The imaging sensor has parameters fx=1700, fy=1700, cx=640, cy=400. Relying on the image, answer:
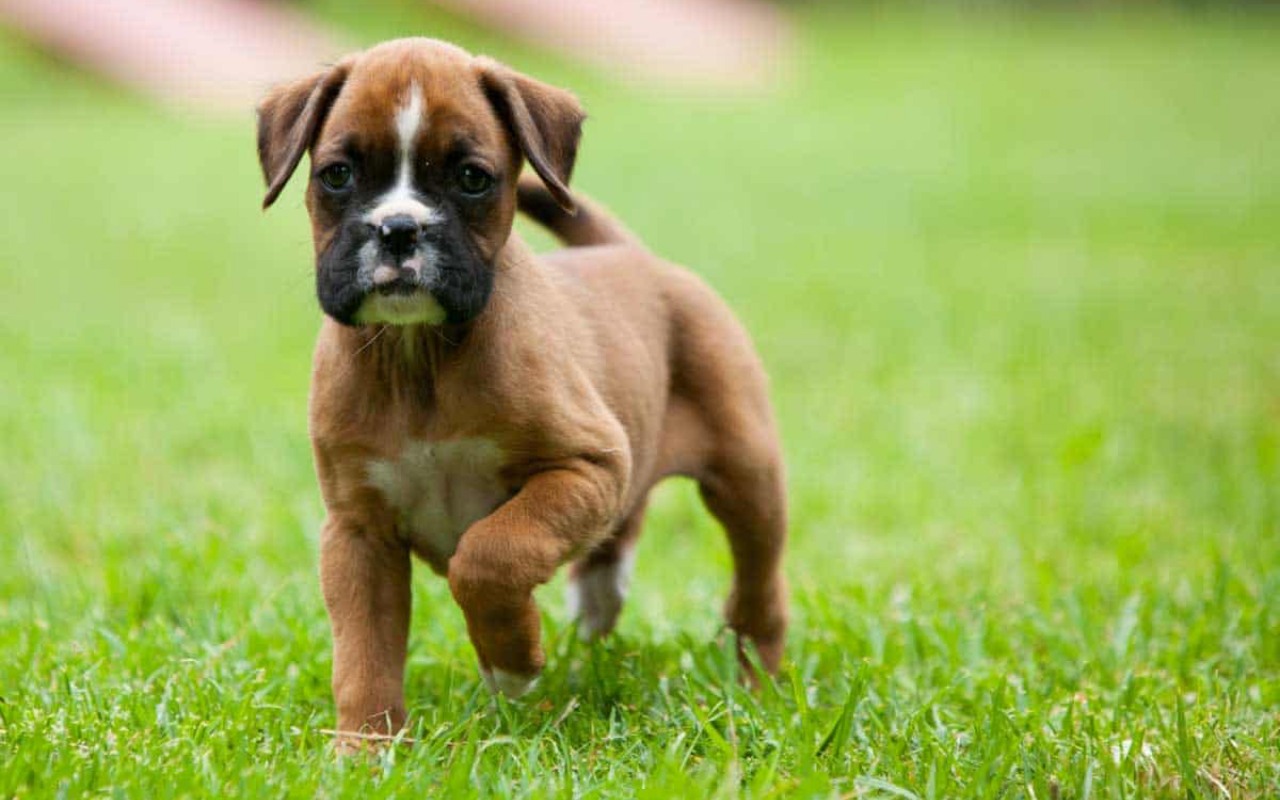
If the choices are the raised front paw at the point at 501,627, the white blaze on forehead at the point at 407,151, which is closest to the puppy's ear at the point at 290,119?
the white blaze on forehead at the point at 407,151

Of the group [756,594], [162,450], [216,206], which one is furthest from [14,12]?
[756,594]

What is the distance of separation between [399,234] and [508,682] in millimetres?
1194

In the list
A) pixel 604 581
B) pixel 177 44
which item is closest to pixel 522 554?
pixel 604 581

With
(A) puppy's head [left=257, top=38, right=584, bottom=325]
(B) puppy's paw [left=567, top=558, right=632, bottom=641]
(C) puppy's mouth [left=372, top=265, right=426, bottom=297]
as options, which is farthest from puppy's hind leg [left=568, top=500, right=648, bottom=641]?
(C) puppy's mouth [left=372, top=265, right=426, bottom=297]

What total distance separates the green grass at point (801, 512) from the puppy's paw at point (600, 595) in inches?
3.7

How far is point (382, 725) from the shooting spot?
4.17 meters

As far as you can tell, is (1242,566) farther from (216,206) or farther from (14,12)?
(14,12)

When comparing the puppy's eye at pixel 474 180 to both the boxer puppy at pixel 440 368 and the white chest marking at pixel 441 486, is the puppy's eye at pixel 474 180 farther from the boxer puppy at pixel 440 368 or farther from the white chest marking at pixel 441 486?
the white chest marking at pixel 441 486

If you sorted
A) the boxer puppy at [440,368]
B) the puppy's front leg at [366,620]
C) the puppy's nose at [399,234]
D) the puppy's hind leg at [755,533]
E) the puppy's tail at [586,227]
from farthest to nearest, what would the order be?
the puppy's tail at [586,227], the puppy's hind leg at [755,533], the puppy's front leg at [366,620], the boxer puppy at [440,368], the puppy's nose at [399,234]

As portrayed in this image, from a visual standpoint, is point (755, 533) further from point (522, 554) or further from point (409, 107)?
point (409, 107)

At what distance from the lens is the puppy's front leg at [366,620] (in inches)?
164

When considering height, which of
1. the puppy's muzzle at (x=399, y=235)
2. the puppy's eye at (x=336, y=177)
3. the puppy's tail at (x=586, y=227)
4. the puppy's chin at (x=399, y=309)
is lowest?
the puppy's tail at (x=586, y=227)

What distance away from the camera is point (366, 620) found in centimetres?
425

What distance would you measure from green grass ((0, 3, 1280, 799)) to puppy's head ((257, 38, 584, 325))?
42.4 inches
